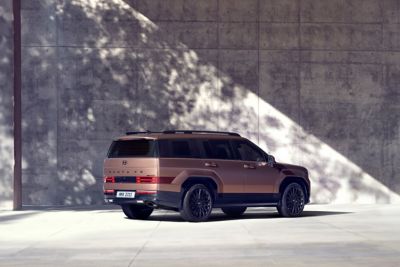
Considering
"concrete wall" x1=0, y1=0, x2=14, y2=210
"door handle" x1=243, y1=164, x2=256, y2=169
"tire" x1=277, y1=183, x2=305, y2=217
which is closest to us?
"door handle" x1=243, y1=164, x2=256, y2=169

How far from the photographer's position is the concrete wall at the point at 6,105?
24703 mm

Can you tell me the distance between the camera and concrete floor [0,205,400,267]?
11859 millimetres

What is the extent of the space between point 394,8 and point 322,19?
6.83ft

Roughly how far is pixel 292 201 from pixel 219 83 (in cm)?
645

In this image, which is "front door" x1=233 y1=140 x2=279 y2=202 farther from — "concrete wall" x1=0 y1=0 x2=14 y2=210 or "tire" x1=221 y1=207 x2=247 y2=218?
"concrete wall" x1=0 y1=0 x2=14 y2=210

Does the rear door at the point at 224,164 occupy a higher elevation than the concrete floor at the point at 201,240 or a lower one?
higher

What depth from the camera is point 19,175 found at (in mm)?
24234

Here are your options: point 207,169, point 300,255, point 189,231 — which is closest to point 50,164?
point 207,169

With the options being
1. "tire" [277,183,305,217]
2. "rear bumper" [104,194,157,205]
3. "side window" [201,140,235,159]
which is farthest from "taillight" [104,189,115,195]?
"tire" [277,183,305,217]

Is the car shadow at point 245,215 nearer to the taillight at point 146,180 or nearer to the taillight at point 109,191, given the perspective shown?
the taillight at point 109,191

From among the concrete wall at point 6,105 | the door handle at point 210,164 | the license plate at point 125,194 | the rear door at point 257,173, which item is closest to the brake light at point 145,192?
the license plate at point 125,194

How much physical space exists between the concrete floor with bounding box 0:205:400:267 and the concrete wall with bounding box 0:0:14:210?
249cm

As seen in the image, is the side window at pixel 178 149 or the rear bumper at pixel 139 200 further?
the side window at pixel 178 149

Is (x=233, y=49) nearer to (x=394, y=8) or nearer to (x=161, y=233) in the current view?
(x=394, y=8)
